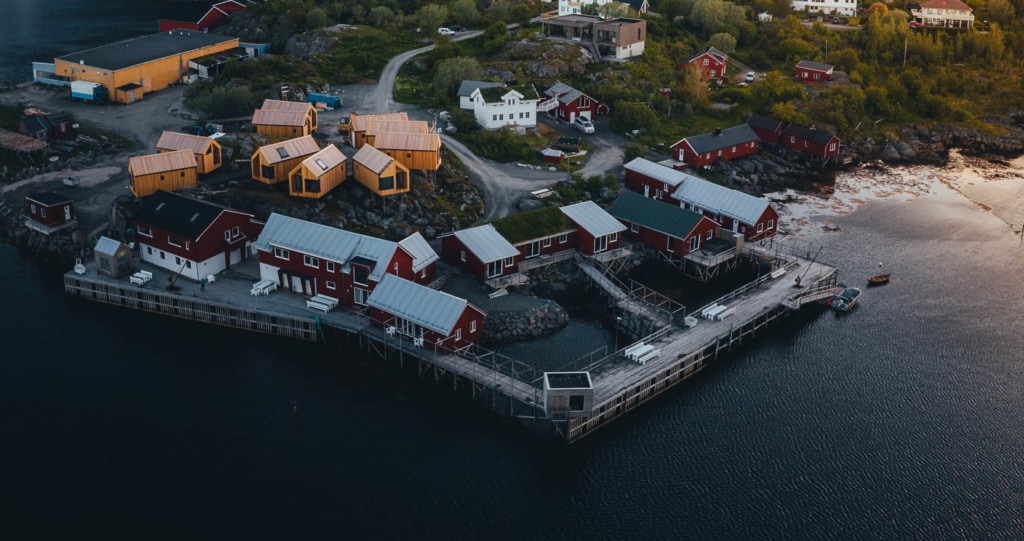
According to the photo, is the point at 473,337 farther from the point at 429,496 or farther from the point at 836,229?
the point at 836,229

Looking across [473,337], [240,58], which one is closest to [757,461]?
[473,337]

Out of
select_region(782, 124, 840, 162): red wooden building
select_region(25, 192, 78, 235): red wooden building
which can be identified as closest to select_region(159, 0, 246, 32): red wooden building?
select_region(25, 192, 78, 235): red wooden building

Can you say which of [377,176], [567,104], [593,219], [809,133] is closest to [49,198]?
[377,176]

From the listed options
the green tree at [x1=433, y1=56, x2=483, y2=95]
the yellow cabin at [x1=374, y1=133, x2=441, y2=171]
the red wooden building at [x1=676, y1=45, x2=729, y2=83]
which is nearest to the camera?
the yellow cabin at [x1=374, y1=133, x2=441, y2=171]

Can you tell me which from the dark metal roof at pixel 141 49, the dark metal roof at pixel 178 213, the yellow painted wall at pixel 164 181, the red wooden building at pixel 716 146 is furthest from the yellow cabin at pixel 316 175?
the dark metal roof at pixel 141 49

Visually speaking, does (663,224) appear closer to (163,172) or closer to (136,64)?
(163,172)

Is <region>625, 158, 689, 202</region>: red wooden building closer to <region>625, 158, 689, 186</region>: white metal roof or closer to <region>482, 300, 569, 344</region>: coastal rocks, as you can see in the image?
<region>625, 158, 689, 186</region>: white metal roof

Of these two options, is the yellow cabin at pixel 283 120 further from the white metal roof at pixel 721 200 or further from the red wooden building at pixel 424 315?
the white metal roof at pixel 721 200
